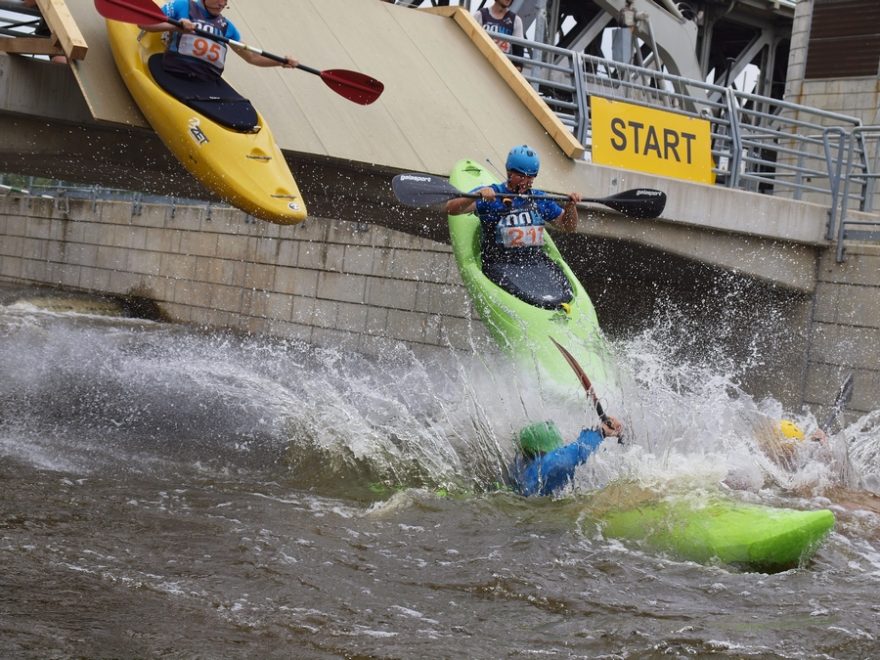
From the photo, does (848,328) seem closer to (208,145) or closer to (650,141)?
(650,141)

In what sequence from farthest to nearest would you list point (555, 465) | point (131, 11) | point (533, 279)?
point (533, 279)
point (131, 11)
point (555, 465)

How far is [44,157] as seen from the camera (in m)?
9.05

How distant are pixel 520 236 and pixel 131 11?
293 centimetres

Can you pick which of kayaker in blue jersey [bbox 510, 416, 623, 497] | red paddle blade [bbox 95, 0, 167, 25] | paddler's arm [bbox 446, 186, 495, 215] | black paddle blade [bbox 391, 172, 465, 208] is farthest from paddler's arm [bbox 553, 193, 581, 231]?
red paddle blade [bbox 95, 0, 167, 25]

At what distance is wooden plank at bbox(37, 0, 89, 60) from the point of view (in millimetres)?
7816

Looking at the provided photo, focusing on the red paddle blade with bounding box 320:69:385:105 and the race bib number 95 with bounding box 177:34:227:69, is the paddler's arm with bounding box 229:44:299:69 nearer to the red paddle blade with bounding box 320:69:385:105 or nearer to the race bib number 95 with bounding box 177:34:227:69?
the race bib number 95 with bounding box 177:34:227:69

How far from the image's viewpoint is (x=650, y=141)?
36.5ft

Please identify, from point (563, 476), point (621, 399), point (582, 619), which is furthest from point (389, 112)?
point (582, 619)

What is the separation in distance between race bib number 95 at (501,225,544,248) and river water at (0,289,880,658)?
33.9 inches

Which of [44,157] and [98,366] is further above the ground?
[44,157]

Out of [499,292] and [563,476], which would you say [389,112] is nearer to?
[499,292]

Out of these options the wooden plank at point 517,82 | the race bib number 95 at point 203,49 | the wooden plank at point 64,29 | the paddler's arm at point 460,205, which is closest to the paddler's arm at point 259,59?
the race bib number 95 at point 203,49

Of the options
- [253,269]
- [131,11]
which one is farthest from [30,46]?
[253,269]

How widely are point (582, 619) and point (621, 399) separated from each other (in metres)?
2.80
